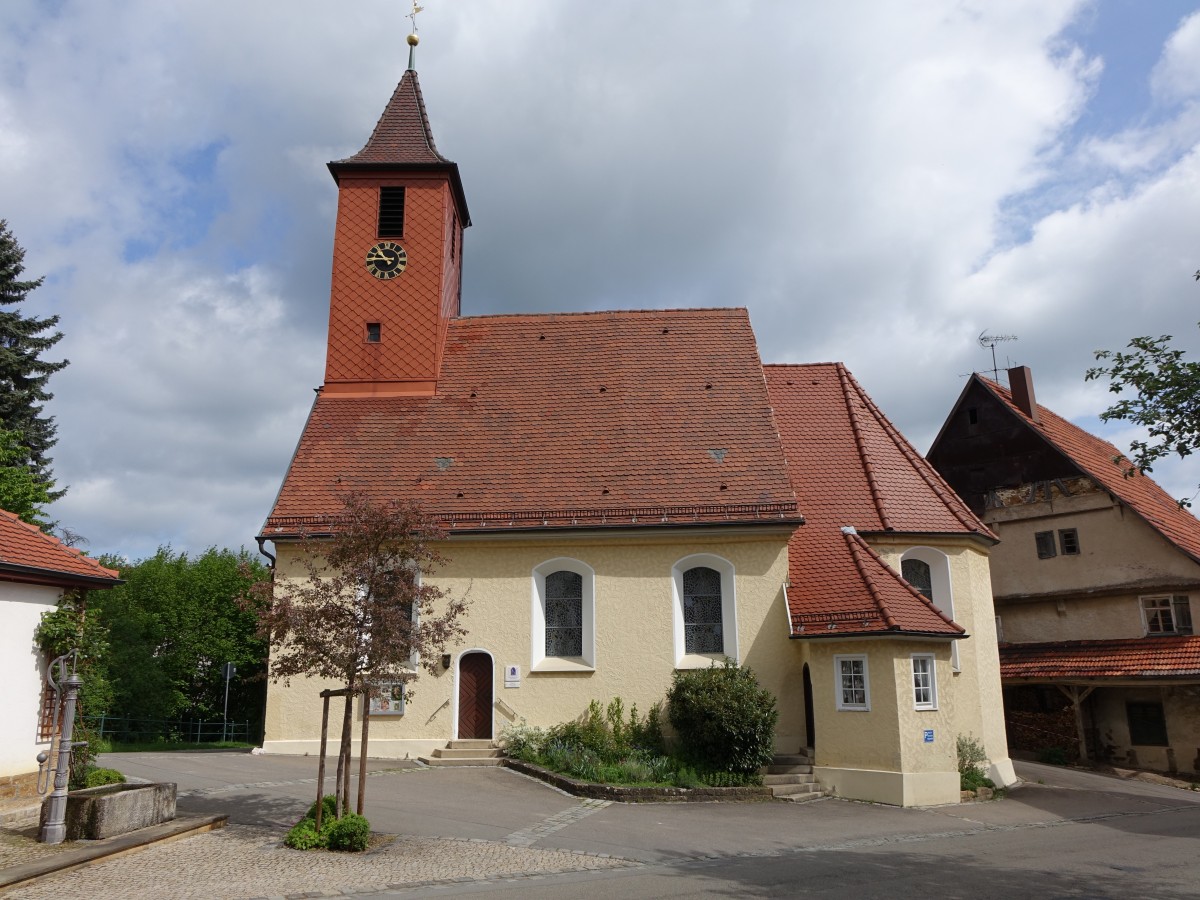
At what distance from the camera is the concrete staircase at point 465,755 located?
706 inches

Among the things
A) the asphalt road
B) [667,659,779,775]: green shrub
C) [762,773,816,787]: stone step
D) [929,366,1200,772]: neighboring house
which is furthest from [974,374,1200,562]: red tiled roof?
[667,659,779,775]: green shrub

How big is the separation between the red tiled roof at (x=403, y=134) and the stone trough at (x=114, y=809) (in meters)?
17.6

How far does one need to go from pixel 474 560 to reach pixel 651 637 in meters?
4.11

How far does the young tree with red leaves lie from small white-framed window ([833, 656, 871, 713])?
26.7 feet

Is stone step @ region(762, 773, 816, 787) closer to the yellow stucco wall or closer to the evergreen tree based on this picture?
the yellow stucco wall

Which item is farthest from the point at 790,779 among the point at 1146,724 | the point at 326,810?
the point at 1146,724

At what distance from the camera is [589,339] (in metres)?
24.2

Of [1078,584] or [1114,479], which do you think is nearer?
[1078,584]

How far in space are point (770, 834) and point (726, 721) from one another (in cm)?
368

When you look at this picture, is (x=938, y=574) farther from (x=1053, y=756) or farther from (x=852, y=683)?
(x=1053, y=756)

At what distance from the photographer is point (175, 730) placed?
3022cm

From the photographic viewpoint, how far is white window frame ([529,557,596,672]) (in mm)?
18891

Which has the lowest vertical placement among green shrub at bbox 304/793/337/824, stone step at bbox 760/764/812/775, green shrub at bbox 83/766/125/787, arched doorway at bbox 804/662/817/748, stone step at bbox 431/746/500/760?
stone step at bbox 760/764/812/775

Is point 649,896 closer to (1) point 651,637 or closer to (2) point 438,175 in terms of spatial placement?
Result: (1) point 651,637
